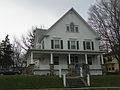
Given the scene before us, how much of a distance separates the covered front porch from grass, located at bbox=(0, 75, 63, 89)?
5.47 metres

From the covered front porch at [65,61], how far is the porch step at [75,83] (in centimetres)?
481

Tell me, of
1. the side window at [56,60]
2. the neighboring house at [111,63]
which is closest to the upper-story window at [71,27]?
the side window at [56,60]

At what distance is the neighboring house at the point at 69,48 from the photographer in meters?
31.4

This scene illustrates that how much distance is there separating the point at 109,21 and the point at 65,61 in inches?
426

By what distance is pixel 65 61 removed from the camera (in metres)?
33.5

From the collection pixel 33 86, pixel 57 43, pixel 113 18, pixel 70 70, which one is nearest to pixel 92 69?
pixel 70 70

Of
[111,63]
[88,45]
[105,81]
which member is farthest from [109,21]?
[111,63]

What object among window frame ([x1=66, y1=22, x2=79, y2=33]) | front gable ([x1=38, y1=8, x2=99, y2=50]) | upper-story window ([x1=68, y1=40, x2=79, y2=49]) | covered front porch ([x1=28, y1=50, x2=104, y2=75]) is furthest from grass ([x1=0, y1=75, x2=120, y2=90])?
window frame ([x1=66, y1=22, x2=79, y2=33])

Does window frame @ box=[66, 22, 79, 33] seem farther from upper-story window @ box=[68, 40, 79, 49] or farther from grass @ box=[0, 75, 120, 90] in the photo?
grass @ box=[0, 75, 120, 90]

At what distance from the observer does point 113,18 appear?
121ft

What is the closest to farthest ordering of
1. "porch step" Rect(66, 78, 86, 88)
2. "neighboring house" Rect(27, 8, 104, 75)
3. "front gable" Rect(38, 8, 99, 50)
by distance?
1. "porch step" Rect(66, 78, 86, 88)
2. "neighboring house" Rect(27, 8, 104, 75)
3. "front gable" Rect(38, 8, 99, 50)

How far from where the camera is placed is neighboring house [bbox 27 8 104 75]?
31.4m

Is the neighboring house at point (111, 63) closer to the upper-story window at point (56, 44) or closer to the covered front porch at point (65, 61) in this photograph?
the covered front porch at point (65, 61)

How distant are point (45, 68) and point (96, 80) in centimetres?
812
